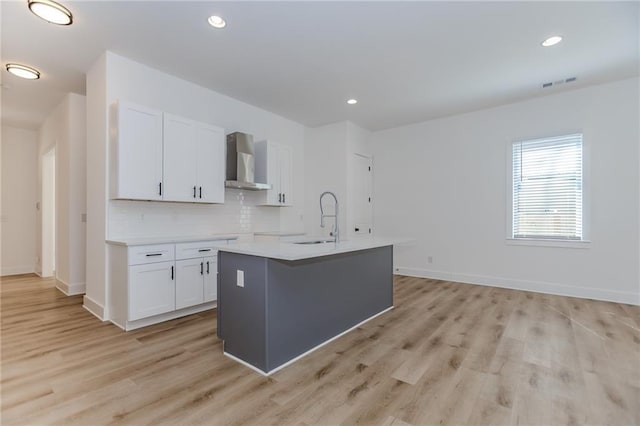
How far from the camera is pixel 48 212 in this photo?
18.7 ft

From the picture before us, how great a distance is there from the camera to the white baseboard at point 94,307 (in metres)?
3.40

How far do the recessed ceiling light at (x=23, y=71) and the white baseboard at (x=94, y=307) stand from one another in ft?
9.34

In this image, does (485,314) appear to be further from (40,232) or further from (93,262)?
(40,232)

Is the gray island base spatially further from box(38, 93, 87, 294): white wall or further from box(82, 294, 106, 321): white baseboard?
box(38, 93, 87, 294): white wall

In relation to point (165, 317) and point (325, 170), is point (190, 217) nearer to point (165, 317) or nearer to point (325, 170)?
point (165, 317)

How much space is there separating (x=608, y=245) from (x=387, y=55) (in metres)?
3.95

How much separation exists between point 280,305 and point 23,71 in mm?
4294

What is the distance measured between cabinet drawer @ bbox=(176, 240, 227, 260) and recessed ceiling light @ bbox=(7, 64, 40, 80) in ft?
9.35

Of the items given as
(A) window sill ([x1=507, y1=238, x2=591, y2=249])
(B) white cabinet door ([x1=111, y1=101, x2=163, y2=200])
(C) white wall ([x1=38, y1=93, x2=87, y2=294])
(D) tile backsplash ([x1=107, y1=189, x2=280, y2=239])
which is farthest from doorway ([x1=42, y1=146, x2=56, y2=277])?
(A) window sill ([x1=507, y1=238, x2=591, y2=249])

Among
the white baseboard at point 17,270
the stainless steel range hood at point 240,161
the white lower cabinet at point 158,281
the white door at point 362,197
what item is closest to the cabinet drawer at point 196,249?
the white lower cabinet at point 158,281

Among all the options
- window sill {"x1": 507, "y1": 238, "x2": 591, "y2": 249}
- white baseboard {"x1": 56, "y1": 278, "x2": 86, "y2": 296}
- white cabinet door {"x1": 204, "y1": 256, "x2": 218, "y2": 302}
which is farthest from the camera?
white baseboard {"x1": 56, "y1": 278, "x2": 86, "y2": 296}

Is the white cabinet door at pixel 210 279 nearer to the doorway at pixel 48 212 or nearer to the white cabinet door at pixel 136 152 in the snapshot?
the white cabinet door at pixel 136 152

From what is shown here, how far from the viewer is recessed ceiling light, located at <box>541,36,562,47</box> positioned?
120 inches

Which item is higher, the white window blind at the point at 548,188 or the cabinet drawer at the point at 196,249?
the white window blind at the point at 548,188
